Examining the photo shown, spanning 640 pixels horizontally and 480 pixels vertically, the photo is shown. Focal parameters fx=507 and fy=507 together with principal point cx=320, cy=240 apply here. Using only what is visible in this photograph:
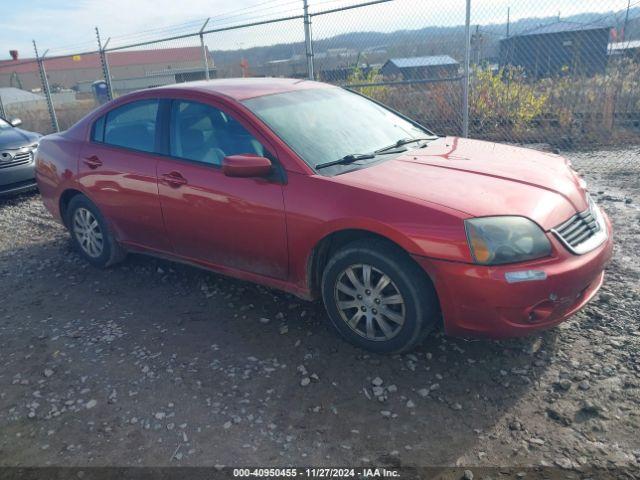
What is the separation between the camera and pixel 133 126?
4355mm

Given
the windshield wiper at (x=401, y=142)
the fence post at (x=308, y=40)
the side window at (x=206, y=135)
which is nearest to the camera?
the side window at (x=206, y=135)

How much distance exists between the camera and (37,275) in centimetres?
497

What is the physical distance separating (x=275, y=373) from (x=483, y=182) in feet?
5.76

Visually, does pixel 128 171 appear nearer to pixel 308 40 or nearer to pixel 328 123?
pixel 328 123

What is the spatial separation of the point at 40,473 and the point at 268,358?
1369 millimetres

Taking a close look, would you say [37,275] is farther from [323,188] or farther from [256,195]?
[323,188]

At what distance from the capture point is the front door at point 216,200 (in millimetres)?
3453

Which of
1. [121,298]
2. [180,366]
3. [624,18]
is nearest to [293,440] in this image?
[180,366]

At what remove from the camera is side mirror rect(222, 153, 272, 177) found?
3.29 m

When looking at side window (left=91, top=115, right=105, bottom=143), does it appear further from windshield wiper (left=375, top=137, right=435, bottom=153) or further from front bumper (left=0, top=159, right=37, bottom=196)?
front bumper (left=0, top=159, right=37, bottom=196)

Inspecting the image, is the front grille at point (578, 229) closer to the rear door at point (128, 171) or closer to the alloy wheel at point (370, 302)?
the alloy wheel at point (370, 302)

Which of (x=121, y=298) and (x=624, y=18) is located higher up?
(x=624, y=18)

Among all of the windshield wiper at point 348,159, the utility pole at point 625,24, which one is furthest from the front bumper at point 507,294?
the utility pole at point 625,24

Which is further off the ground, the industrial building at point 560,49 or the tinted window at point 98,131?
the industrial building at point 560,49
